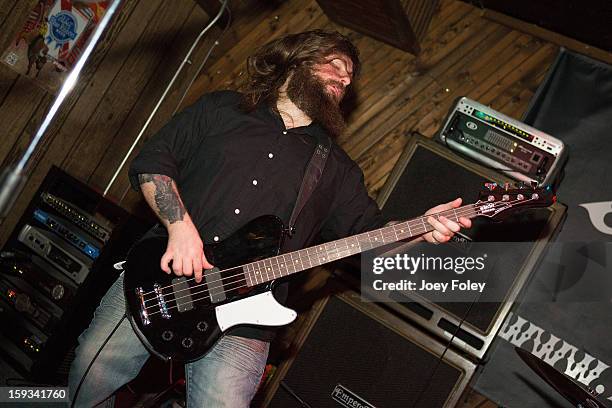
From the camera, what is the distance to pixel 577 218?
325 cm

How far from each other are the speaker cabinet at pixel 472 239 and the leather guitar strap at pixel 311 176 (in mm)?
641

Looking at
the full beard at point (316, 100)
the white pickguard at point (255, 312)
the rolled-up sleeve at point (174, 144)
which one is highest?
the full beard at point (316, 100)

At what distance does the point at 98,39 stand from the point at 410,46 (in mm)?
2704

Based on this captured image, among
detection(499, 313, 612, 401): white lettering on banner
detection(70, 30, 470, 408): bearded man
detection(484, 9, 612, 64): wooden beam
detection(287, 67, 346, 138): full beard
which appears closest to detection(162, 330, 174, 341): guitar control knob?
detection(70, 30, 470, 408): bearded man

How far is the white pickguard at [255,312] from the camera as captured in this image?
219cm

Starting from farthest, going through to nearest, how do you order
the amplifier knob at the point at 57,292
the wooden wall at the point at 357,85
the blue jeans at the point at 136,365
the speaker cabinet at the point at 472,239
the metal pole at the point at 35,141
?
the wooden wall at the point at 357,85 → the amplifier knob at the point at 57,292 → the speaker cabinet at the point at 472,239 → the blue jeans at the point at 136,365 → the metal pole at the point at 35,141

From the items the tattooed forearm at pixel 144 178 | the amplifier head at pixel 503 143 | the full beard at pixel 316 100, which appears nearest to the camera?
the tattooed forearm at pixel 144 178

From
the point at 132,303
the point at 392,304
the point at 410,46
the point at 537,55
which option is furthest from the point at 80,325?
the point at 537,55

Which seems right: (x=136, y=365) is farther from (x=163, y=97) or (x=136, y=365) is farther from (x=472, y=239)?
(x=163, y=97)

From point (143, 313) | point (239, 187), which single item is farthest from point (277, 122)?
point (143, 313)

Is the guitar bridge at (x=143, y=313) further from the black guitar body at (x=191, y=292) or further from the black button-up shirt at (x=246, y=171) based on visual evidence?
the black button-up shirt at (x=246, y=171)

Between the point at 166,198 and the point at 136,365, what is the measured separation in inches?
25.6

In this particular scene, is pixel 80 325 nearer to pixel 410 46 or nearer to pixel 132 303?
pixel 132 303

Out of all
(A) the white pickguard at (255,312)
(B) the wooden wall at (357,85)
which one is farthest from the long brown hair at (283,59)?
(B) the wooden wall at (357,85)
